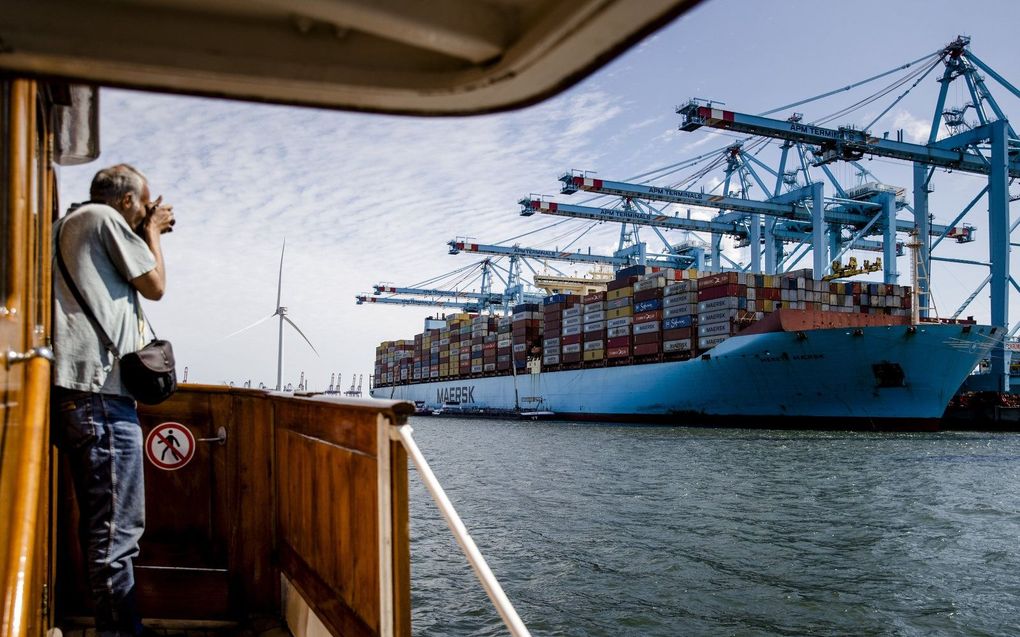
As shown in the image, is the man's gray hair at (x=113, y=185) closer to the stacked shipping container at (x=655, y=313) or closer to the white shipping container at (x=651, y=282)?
the stacked shipping container at (x=655, y=313)

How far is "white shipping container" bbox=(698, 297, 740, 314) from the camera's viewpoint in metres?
33.2

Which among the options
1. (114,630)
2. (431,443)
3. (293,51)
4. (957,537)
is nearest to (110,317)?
(114,630)

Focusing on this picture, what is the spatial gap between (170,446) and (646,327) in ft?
116

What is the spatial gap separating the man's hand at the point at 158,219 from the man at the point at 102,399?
0.70 ft

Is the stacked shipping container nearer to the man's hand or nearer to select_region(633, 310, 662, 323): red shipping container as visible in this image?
select_region(633, 310, 662, 323): red shipping container

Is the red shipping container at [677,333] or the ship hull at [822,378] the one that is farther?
the red shipping container at [677,333]

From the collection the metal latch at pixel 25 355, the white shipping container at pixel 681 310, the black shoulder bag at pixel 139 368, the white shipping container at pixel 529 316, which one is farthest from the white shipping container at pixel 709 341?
the metal latch at pixel 25 355

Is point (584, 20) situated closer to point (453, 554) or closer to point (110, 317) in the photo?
point (110, 317)

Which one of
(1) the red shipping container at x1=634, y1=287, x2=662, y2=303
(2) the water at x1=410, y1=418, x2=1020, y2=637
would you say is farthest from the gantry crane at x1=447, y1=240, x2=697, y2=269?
(2) the water at x1=410, y1=418, x2=1020, y2=637

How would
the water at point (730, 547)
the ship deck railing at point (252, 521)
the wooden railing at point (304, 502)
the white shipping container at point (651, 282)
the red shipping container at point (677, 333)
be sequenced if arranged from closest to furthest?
1. the wooden railing at point (304, 502)
2. the ship deck railing at point (252, 521)
3. the water at point (730, 547)
4. the red shipping container at point (677, 333)
5. the white shipping container at point (651, 282)

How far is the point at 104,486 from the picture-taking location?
8.13ft

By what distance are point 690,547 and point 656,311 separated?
29.2 meters

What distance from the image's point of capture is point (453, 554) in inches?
352

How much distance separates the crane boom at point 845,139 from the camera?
89.6 feet
